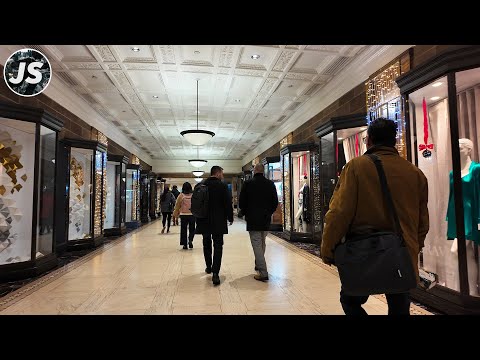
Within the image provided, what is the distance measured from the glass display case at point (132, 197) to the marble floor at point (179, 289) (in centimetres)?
623

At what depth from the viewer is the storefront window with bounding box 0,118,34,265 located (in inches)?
183

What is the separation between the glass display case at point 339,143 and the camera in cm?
560

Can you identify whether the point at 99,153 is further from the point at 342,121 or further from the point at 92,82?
the point at 342,121

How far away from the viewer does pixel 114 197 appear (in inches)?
401

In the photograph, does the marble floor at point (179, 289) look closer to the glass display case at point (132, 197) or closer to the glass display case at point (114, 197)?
the glass display case at point (114, 197)

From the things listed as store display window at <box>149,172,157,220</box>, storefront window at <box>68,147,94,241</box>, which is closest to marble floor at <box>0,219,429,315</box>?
storefront window at <box>68,147,94,241</box>

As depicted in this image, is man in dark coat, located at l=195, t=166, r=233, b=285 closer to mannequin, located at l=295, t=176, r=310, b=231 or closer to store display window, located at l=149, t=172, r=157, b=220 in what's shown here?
mannequin, located at l=295, t=176, r=310, b=231

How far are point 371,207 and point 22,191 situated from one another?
5025mm

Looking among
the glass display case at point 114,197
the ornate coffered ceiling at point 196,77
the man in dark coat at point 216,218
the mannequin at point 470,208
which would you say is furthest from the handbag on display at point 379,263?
the glass display case at point 114,197

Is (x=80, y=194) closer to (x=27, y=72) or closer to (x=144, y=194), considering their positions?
(x=27, y=72)

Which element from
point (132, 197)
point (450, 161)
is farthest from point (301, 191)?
point (132, 197)

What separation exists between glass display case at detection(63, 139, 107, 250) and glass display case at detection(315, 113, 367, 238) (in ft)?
17.2
